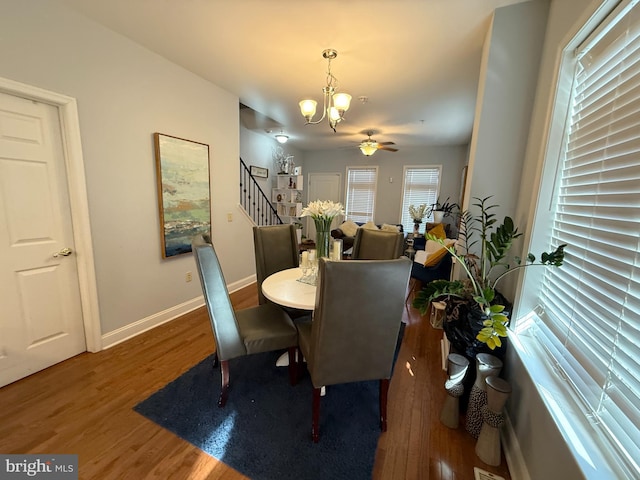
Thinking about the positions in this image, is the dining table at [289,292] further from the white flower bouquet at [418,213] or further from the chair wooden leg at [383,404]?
the white flower bouquet at [418,213]

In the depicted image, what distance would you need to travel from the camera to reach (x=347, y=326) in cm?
130

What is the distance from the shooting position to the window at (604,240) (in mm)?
854

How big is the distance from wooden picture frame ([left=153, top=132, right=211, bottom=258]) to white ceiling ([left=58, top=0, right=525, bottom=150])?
2.71 feet

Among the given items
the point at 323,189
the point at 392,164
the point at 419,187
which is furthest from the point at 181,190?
the point at 419,187

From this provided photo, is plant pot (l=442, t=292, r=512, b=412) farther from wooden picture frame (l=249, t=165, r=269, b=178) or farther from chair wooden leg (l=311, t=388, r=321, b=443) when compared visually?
wooden picture frame (l=249, t=165, r=269, b=178)

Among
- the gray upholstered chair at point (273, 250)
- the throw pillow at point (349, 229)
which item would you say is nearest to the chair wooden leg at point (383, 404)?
the gray upholstered chair at point (273, 250)

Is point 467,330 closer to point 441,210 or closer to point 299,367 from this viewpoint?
point 299,367

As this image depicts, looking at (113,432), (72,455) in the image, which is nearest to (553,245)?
(113,432)

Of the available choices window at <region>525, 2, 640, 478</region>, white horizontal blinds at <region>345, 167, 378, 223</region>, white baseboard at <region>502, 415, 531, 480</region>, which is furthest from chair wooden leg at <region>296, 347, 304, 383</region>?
white horizontal blinds at <region>345, 167, 378, 223</region>

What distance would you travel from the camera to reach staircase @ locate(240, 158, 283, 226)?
525 centimetres

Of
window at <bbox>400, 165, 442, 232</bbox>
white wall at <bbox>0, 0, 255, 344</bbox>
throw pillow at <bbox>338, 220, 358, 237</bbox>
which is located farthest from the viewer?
window at <bbox>400, 165, 442, 232</bbox>

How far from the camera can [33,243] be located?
5.98 feet

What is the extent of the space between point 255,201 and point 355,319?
15.8 ft

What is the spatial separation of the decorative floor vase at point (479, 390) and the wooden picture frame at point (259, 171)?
518 cm
